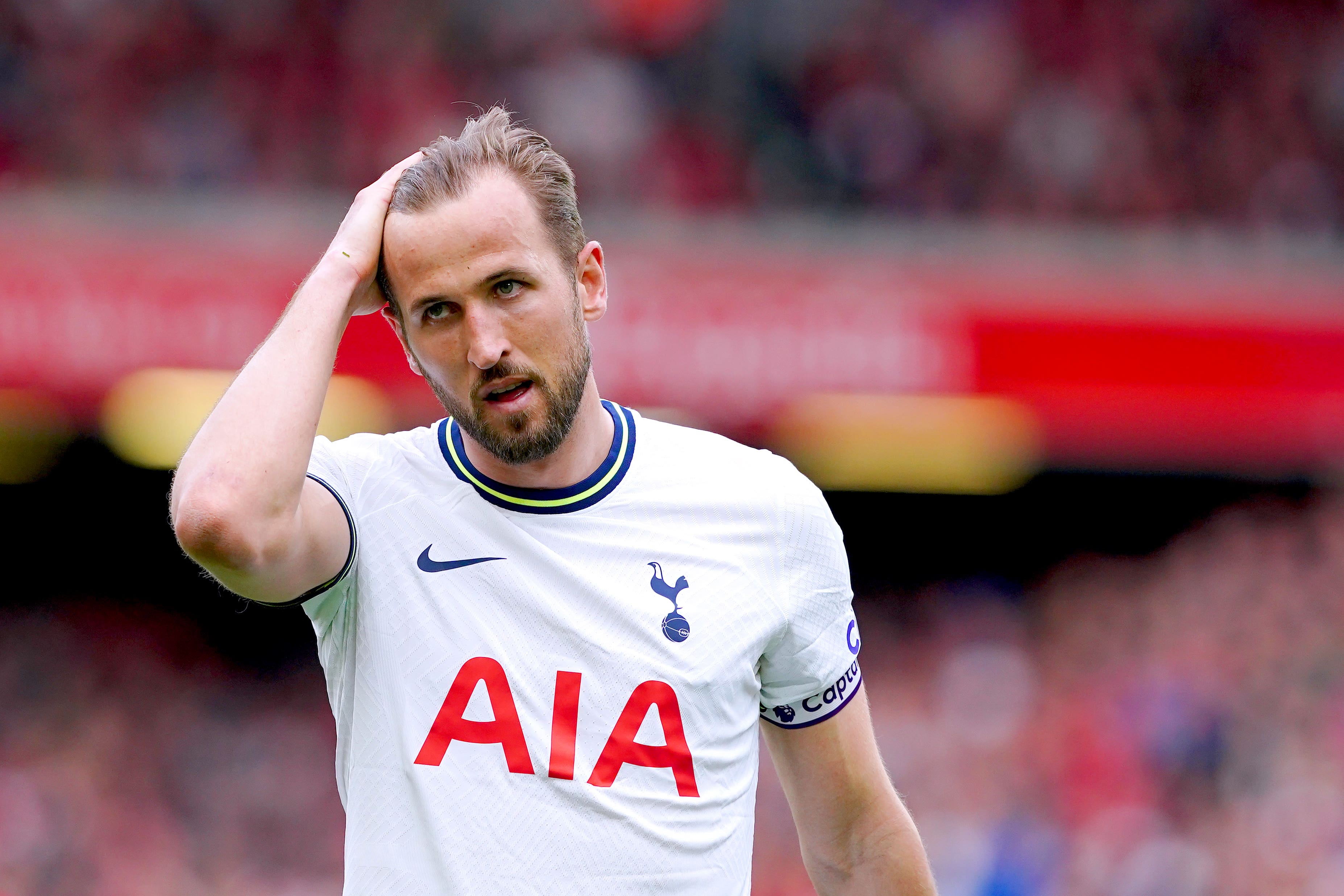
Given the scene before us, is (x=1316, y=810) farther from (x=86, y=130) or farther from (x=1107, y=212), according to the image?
(x=86, y=130)

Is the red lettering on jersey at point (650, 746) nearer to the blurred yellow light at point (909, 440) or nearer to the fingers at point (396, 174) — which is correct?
the fingers at point (396, 174)

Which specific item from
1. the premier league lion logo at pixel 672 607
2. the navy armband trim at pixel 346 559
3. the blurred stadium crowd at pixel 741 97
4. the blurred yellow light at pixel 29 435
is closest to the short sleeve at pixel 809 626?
the premier league lion logo at pixel 672 607

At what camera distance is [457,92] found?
11.0 meters

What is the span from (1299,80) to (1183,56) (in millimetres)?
900

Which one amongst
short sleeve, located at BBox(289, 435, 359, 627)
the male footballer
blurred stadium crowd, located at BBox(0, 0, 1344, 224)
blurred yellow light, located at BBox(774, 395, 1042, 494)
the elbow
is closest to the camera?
the elbow

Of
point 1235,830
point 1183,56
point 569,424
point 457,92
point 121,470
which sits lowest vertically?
point 1235,830

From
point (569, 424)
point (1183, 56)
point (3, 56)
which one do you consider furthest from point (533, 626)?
point (1183, 56)

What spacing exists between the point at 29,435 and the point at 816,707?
30.1ft

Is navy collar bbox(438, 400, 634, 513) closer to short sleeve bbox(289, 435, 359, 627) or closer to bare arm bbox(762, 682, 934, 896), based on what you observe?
short sleeve bbox(289, 435, 359, 627)

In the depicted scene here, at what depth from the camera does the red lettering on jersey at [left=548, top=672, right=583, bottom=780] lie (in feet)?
7.40

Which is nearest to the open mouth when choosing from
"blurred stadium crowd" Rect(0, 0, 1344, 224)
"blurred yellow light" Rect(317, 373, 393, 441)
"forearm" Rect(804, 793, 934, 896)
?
"forearm" Rect(804, 793, 934, 896)

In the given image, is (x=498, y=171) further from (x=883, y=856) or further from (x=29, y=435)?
(x=29, y=435)

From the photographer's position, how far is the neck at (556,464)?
8.05 feet

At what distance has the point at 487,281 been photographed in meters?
2.31
